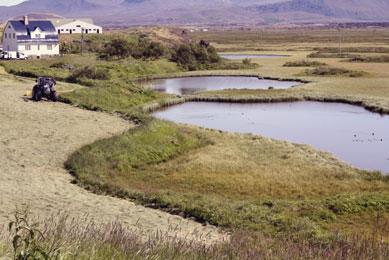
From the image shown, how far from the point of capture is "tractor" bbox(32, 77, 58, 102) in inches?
1501

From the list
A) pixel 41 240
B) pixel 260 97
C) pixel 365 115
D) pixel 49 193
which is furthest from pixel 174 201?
pixel 260 97

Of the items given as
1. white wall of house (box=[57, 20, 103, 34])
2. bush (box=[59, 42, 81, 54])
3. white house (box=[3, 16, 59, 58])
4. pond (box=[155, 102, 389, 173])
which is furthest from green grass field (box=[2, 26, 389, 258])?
white wall of house (box=[57, 20, 103, 34])

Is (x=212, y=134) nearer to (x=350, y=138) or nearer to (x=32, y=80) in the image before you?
(x=350, y=138)

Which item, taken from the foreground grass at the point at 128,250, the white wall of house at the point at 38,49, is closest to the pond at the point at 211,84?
the white wall of house at the point at 38,49

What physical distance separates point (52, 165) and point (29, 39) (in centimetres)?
6371

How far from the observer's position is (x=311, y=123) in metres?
40.8

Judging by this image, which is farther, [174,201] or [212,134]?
[212,134]

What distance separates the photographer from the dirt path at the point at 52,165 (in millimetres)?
16828

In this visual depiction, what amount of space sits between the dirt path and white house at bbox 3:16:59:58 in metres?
43.4

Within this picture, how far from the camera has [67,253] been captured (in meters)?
5.05

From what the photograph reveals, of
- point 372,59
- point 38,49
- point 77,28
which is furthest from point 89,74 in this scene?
point 77,28

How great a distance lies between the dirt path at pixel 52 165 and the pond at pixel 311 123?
9178 millimetres

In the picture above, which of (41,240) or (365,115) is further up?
(41,240)

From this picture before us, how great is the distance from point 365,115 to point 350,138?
30.2 feet
